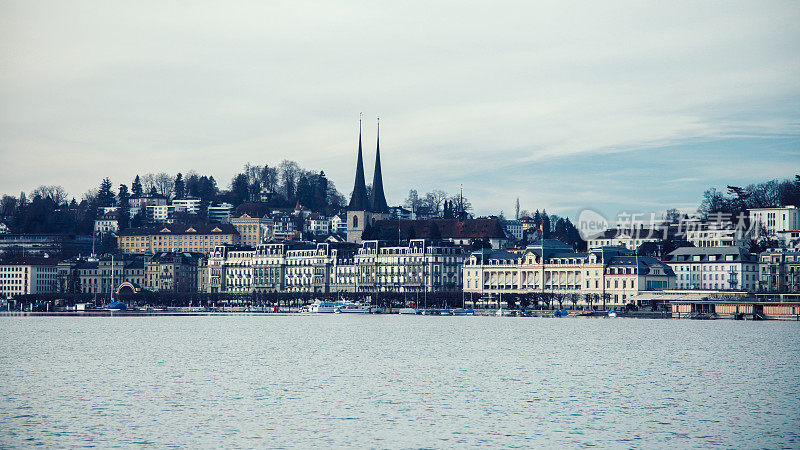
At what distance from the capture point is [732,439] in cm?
3238

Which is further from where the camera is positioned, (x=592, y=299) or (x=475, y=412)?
(x=592, y=299)

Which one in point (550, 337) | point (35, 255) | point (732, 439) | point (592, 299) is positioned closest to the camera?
point (732, 439)

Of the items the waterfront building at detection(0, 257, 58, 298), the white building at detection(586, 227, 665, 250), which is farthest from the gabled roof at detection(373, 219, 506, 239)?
the waterfront building at detection(0, 257, 58, 298)

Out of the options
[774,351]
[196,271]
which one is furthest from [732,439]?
[196,271]

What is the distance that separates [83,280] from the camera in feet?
580

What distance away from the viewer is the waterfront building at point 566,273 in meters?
132

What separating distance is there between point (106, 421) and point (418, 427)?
9.36 meters

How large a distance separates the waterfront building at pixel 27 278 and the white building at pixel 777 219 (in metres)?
106

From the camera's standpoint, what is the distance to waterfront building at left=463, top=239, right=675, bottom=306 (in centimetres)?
13150

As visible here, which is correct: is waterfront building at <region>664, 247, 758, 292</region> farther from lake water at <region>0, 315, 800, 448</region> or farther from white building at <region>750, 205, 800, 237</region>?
lake water at <region>0, 315, 800, 448</region>

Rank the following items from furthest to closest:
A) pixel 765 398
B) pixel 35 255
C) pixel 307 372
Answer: pixel 35 255 → pixel 307 372 → pixel 765 398

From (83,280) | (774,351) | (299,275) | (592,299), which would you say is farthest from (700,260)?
(83,280)

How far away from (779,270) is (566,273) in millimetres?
24411

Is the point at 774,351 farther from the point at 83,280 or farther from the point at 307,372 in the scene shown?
the point at 83,280
